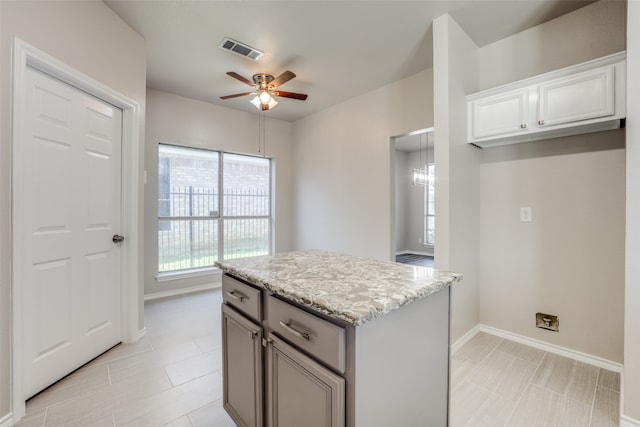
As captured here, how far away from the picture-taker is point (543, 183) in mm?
2375

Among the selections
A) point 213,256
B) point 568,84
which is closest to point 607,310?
point 568,84

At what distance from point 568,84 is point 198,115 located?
4151 mm

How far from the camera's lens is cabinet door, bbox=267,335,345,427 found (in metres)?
0.90

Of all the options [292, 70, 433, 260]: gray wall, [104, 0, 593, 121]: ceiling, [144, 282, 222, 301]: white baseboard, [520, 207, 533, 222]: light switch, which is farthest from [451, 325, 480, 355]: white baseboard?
[144, 282, 222, 301]: white baseboard

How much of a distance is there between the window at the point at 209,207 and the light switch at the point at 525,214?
3.73 metres

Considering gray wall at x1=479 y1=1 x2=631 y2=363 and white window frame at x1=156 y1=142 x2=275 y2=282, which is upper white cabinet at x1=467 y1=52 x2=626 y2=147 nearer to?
gray wall at x1=479 y1=1 x2=631 y2=363

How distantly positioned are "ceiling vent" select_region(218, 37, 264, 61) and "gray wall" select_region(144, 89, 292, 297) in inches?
62.7

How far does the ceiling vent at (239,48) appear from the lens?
8.79 ft

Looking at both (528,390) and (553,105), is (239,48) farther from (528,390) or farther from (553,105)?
(528,390)

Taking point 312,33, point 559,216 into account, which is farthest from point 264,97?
point 559,216

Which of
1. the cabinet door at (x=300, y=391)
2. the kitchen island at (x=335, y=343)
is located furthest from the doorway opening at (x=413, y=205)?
the cabinet door at (x=300, y=391)

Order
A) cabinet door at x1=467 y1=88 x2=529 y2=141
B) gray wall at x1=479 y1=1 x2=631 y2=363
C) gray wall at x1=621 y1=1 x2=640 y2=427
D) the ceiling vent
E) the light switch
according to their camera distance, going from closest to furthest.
Answer: gray wall at x1=621 y1=1 x2=640 y2=427
gray wall at x1=479 y1=1 x2=631 y2=363
cabinet door at x1=467 y1=88 x2=529 y2=141
the light switch
the ceiling vent

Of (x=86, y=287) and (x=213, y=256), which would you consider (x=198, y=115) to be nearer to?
(x=213, y=256)

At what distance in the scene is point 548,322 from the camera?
237 cm
